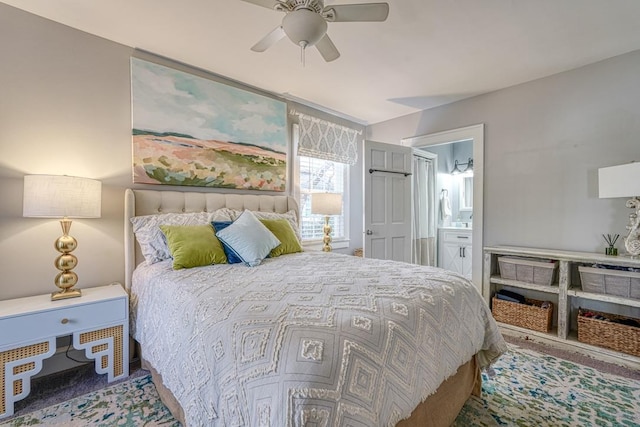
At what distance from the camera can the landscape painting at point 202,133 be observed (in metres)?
2.48

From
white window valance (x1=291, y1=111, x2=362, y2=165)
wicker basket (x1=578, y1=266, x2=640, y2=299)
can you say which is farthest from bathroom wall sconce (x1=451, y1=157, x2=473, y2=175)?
wicker basket (x1=578, y1=266, x2=640, y2=299)

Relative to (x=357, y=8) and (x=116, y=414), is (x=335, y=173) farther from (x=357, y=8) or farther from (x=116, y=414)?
(x=116, y=414)

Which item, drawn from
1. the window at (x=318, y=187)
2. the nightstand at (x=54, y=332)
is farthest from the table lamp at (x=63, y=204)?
the window at (x=318, y=187)

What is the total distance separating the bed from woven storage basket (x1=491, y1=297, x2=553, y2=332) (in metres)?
1.41

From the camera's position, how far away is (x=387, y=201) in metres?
3.79

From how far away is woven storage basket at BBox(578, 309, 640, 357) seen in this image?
2.28 meters

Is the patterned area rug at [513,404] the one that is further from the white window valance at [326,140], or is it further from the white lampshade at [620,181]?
the white window valance at [326,140]

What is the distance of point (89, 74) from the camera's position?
2.25m

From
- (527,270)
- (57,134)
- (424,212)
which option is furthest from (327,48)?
(424,212)

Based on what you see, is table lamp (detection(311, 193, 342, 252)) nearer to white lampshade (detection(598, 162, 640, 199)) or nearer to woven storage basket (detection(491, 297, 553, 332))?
woven storage basket (detection(491, 297, 553, 332))

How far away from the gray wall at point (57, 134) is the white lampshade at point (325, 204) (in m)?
1.82

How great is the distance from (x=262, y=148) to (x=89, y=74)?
1581mm

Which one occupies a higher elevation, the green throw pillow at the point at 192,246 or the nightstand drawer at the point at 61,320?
the green throw pillow at the point at 192,246

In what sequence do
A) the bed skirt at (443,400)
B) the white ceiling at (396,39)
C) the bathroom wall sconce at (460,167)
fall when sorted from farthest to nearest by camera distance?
the bathroom wall sconce at (460,167)
the white ceiling at (396,39)
the bed skirt at (443,400)
